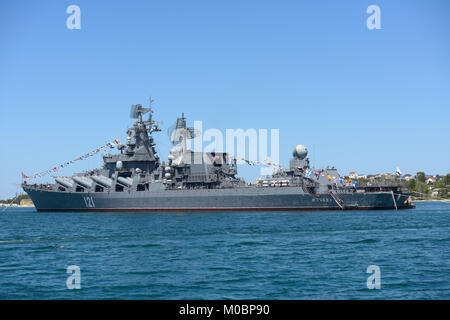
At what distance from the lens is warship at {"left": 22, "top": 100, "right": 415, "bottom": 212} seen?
53.5 meters

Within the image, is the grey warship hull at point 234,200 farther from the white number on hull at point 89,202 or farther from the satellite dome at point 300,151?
the satellite dome at point 300,151

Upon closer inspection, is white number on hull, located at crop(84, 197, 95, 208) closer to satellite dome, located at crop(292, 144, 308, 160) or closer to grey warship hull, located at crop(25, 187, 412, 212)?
grey warship hull, located at crop(25, 187, 412, 212)

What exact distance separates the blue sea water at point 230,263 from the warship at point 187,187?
22242mm

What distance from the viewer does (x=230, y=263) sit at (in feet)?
62.4

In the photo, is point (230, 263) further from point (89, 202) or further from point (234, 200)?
point (89, 202)

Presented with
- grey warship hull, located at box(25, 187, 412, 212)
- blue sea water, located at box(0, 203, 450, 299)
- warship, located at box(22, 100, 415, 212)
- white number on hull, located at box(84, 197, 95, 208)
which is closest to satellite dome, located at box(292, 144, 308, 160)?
warship, located at box(22, 100, 415, 212)

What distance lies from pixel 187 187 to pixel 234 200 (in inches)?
308

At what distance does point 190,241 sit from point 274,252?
21.0ft

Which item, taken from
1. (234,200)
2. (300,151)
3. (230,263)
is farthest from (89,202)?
(230,263)

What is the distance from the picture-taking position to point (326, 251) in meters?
22.1

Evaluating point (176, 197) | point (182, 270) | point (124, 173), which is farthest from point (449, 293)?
point (124, 173)

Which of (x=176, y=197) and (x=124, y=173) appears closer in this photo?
(x=176, y=197)
